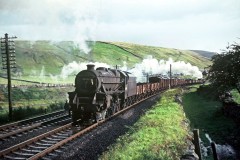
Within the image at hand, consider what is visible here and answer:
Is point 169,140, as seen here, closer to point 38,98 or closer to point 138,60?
point 38,98

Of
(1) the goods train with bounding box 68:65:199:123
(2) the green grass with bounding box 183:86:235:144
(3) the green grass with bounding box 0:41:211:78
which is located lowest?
(2) the green grass with bounding box 183:86:235:144

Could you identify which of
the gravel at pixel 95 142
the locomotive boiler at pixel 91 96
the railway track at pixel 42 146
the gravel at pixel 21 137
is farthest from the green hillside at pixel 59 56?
the railway track at pixel 42 146

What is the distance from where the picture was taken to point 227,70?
29.8 metres

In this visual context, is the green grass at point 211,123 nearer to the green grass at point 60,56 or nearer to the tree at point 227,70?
the tree at point 227,70

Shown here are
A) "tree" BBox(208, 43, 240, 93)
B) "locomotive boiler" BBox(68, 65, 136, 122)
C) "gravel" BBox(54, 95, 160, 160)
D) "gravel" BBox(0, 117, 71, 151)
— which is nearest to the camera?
"gravel" BBox(54, 95, 160, 160)

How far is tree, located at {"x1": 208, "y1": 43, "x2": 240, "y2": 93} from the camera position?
29.4 metres

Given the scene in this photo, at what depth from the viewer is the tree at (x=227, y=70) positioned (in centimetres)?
2942

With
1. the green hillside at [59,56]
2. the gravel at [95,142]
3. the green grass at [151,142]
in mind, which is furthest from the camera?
the green hillside at [59,56]

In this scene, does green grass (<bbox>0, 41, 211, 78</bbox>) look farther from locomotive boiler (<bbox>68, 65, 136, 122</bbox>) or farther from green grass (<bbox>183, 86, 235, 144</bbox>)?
locomotive boiler (<bbox>68, 65, 136, 122</bbox>)

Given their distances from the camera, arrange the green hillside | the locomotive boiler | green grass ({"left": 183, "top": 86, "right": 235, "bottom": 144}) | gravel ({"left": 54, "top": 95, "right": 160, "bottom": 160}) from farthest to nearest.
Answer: the green hillside < green grass ({"left": 183, "top": 86, "right": 235, "bottom": 144}) < the locomotive boiler < gravel ({"left": 54, "top": 95, "right": 160, "bottom": 160})

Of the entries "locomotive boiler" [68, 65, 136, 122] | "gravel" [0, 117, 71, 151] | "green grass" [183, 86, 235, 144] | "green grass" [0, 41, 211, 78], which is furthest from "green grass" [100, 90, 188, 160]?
"green grass" [0, 41, 211, 78]

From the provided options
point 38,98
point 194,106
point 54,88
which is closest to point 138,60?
point 54,88

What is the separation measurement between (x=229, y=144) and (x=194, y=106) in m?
18.1

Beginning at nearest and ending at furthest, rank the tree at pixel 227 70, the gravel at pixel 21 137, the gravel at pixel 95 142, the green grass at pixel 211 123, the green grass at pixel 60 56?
the gravel at pixel 95 142 < the gravel at pixel 21 137 < the green grass at pixel 211 123 < the tree at pixel 227 70 < the green grass at pixel 60 56
